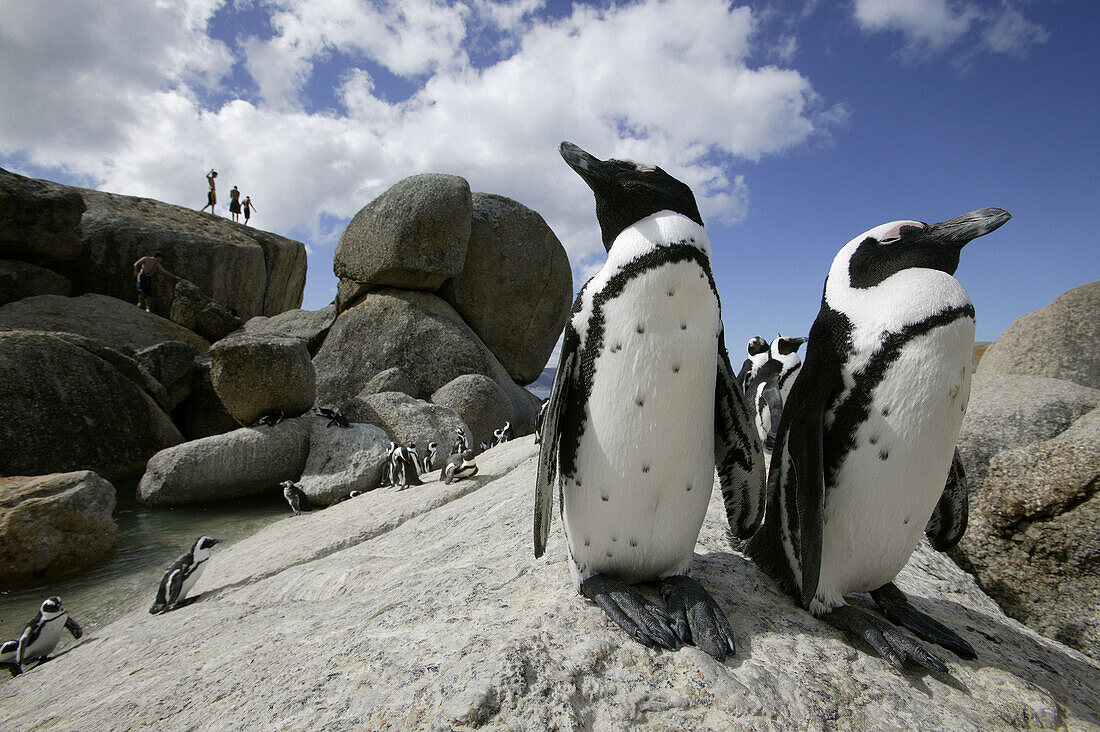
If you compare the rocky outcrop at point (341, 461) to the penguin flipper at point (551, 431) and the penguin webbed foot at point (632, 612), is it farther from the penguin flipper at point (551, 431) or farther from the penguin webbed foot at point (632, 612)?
the penguin webbed foot at point (632, 612)

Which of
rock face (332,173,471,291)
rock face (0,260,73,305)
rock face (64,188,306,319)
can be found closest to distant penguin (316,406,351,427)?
rock face (332,173,471,291)

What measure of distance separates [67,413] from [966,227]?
9.36 meters

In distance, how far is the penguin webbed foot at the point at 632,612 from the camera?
1695mm

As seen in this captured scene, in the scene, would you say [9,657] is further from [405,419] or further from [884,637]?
[405,419]

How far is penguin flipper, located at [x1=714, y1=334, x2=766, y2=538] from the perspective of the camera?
7.01ft

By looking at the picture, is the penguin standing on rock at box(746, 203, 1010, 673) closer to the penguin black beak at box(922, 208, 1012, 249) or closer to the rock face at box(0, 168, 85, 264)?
the penguin black beak at box(922, 208, 1012, 249)

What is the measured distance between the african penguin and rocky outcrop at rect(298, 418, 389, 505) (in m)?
3.17

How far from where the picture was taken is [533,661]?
5.11 ft

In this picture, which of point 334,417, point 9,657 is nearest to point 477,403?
point 334,417

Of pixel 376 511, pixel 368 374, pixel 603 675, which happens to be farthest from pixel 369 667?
pixel 368 374

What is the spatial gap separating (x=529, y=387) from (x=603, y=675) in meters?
14.8

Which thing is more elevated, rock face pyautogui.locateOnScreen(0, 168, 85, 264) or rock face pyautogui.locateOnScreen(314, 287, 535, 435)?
rock face pyautogui.locateOnScreen(0, 168, 85, 264)

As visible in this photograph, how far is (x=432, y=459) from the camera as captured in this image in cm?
810

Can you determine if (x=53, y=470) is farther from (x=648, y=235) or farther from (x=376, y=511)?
(x=648, y=235)
